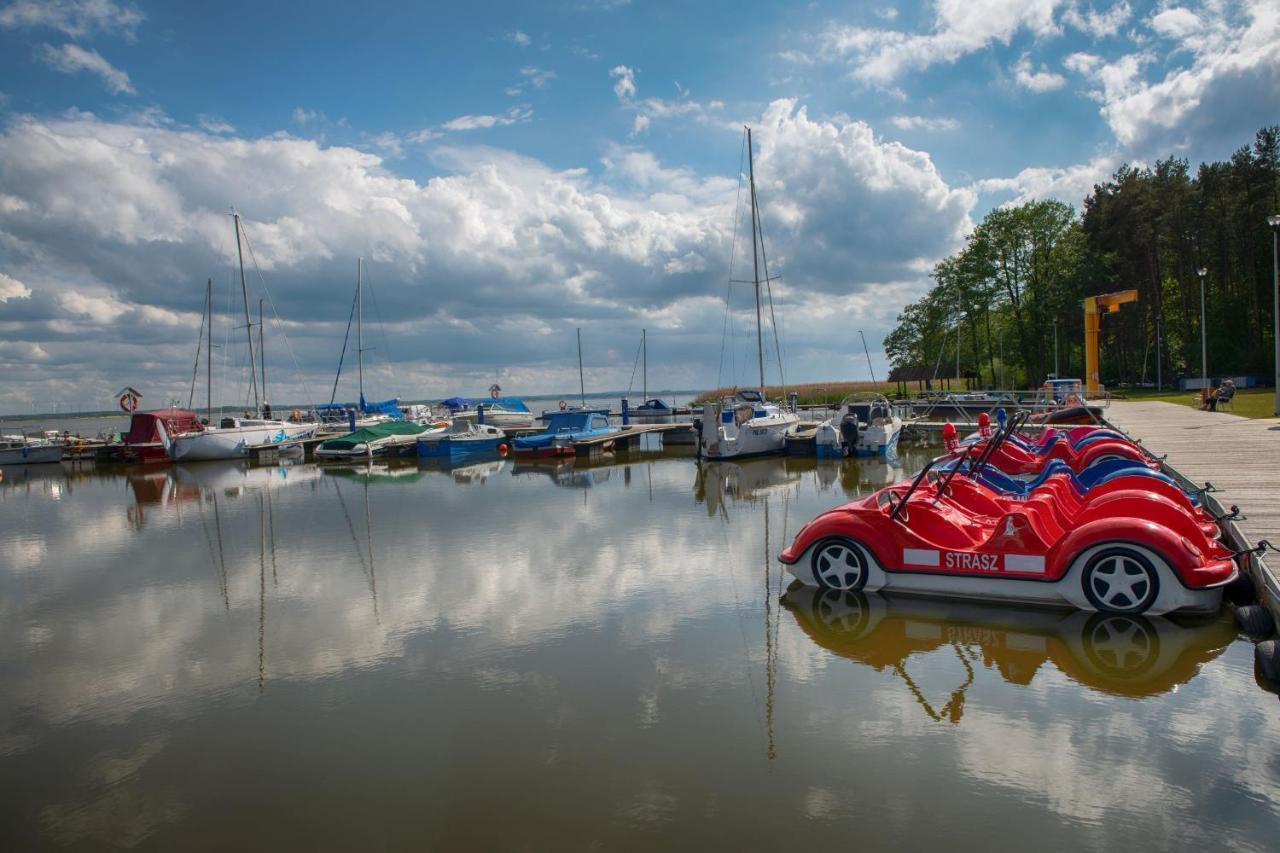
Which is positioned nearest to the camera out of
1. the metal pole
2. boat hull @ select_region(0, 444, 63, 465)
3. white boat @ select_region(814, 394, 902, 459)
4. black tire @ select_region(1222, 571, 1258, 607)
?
black tire @ select_region(1222, 571, 1258, 607)

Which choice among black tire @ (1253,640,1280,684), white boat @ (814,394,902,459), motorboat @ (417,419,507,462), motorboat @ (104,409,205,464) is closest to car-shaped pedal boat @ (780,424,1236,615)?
black tire @ (1253,640,1280,684)

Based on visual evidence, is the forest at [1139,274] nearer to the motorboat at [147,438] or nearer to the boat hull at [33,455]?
the motorboat at [147,438]

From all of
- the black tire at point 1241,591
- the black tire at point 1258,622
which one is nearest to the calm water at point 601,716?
the black tire at point 1258,622

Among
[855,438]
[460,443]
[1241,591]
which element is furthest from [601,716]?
[460,443]

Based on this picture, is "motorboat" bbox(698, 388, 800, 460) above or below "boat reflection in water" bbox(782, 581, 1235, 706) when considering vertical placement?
above

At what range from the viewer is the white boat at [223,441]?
3497 cm

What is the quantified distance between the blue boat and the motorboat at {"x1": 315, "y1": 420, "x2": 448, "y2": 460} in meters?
5.40

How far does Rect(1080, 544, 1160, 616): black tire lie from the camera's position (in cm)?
783

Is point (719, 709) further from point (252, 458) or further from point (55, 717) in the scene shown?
point (252, 458)

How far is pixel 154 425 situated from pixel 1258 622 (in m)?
40.3

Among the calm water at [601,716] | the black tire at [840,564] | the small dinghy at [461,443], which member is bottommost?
the calm water at [601,716]

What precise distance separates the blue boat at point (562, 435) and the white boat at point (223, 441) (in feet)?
42.7

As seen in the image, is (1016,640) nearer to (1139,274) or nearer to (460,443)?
(460,443)

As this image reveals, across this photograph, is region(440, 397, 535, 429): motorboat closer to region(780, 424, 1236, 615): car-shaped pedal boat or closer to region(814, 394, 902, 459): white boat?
region(814, 394, 902, 459): white boat
